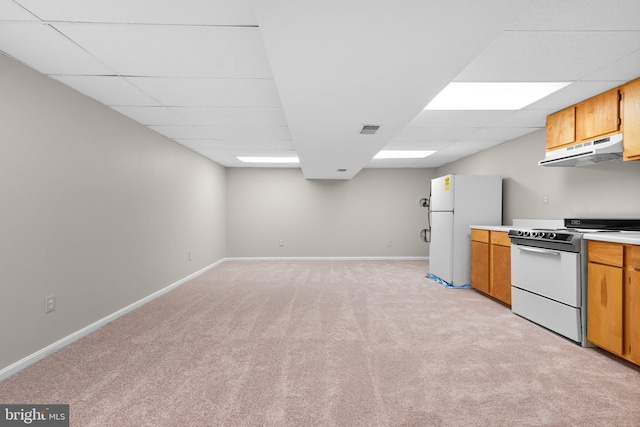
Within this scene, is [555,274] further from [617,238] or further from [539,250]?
[617,238]

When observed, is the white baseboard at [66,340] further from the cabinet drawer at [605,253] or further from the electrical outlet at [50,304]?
the cabinet drawer at [605,253]

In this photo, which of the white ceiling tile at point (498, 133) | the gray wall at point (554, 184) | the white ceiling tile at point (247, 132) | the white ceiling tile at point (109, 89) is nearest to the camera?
the white ceiling tile at point (109, 89)

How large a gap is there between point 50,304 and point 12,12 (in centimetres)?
204

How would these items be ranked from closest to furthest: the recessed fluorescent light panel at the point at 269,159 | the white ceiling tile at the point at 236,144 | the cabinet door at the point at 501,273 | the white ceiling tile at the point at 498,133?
the cabinet door at the point at 501,273
the white ceiling tile at the point at 498,133
the white ceiling tile at the point at 236,144
the recessed fluorescent light panel at the point at 269,159

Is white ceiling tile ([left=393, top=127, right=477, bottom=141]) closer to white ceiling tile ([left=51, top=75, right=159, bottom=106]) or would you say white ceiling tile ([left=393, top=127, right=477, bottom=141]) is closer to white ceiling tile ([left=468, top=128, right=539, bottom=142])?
white ceiling tile ([left=468, top=128, right=539, bottom=142])

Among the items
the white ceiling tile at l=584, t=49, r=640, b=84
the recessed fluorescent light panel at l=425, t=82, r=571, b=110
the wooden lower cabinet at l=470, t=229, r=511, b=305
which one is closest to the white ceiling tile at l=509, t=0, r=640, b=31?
the white ceiling tile at l=584, t=49, r=640, b=84

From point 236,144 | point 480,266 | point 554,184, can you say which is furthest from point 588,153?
point 236,144

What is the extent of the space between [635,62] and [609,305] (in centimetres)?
180

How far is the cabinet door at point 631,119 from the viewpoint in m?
2.46

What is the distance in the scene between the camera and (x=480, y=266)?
4.25m

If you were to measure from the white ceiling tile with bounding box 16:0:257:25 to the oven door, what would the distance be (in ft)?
10.2

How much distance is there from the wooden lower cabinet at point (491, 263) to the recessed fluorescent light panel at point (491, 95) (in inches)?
61.7

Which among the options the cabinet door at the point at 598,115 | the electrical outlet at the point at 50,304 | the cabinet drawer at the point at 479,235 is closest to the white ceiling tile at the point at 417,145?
the cabinet drawer at the point at 479,235

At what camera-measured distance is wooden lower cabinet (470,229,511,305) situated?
3666 millimetres
